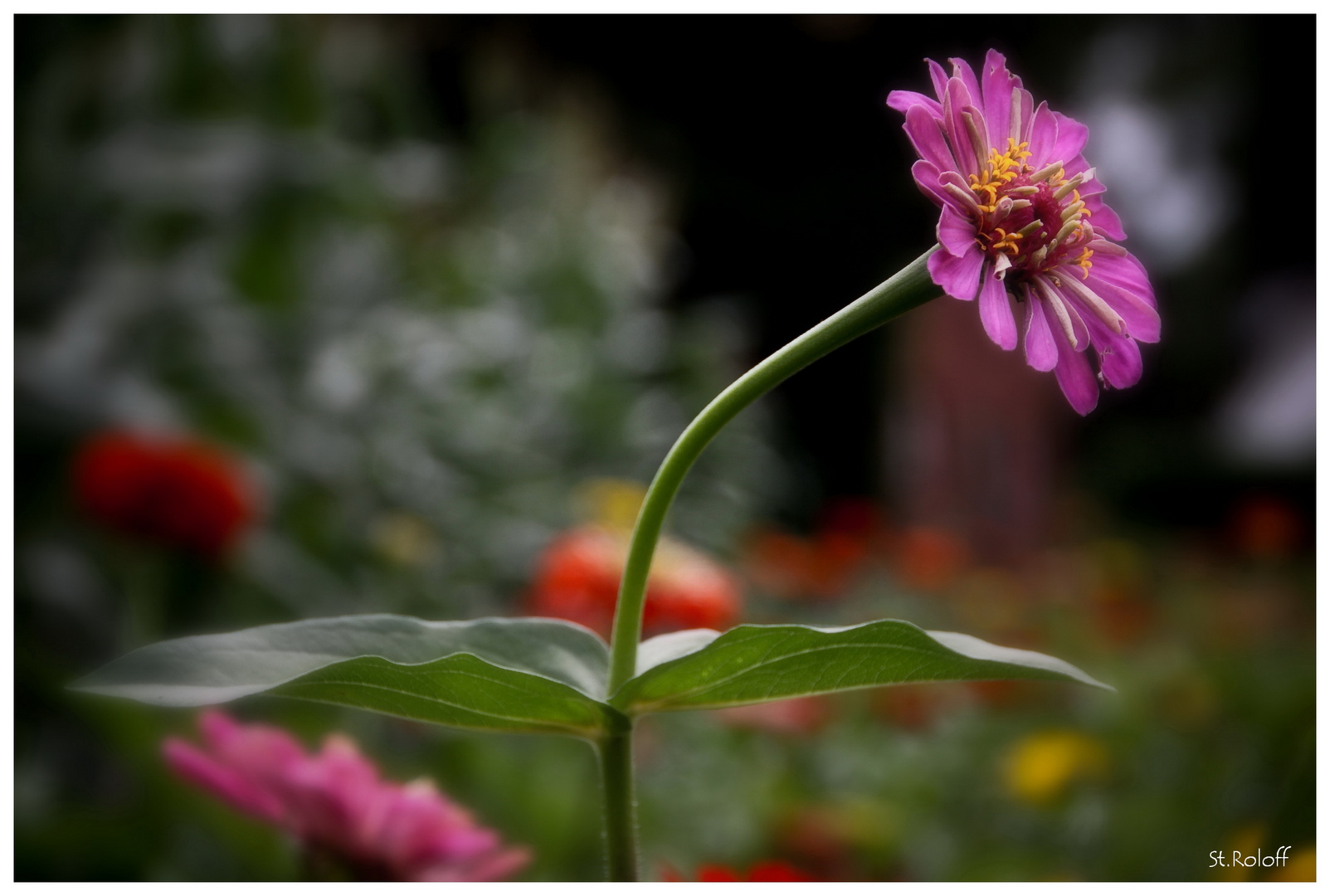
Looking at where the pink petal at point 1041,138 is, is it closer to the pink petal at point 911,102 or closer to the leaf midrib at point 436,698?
the pink petal at point 911,102

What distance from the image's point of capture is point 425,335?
1.46 meters

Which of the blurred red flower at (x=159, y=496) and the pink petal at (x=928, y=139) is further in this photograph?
the blurred red flower at (x=159, y=496)

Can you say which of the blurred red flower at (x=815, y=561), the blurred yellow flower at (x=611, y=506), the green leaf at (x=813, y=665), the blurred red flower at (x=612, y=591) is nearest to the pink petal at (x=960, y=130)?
the green leaf at (x=813, y=665)

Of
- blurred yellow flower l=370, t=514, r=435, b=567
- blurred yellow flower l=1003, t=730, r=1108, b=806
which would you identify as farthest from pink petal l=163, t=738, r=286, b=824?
blurred yellow flower l=370, t=514, r=435, b=567

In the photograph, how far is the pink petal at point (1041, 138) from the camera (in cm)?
29

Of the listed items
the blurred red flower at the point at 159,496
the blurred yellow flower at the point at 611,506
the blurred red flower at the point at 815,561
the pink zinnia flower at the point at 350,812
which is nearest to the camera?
the pink zinnia flower at the point at 350,812

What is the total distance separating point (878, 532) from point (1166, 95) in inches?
33.1

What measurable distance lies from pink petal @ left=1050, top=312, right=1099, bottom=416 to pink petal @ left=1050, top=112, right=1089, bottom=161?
51 millimetres

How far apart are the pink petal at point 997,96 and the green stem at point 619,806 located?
161 mm

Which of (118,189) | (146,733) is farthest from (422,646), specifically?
(118,189)

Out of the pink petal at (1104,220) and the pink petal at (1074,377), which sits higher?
the pink petal at (1104,220)

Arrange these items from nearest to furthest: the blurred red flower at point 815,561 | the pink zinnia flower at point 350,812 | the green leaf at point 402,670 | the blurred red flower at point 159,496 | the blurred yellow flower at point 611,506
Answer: the green leaf at point 402,670, the pink zinnia flower at point 350,812, the blurred red flower at point 159,496, the blurred yellow flower at point 611,506, the blurred red flower at point 815,561

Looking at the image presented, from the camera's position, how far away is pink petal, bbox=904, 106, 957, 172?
25 centimetres

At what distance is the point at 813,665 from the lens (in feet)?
0.82
